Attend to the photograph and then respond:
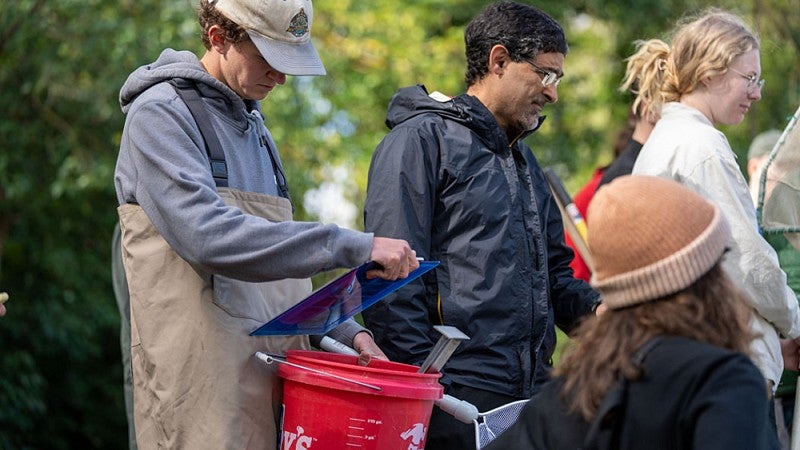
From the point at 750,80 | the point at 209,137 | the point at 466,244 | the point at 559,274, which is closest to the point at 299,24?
the point at 209,137

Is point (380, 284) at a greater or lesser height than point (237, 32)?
lesser

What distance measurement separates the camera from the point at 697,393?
90.1 inches

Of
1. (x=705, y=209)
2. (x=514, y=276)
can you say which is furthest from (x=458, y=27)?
(x=705, y=209)

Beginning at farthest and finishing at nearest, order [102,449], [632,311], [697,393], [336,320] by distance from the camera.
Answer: [102,449], [336,320], [632,311], [697,393]

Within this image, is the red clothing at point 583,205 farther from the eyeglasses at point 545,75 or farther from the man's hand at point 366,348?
the man's hand at point 366,348

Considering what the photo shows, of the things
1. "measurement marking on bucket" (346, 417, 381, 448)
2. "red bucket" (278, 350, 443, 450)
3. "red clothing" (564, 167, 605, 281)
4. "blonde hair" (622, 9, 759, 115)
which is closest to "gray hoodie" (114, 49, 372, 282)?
"red bucket" (278, 350, 443, 450)

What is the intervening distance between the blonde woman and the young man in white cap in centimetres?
133

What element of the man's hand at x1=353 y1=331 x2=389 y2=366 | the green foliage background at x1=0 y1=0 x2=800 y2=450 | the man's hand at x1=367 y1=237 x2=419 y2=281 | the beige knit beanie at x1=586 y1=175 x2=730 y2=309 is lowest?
the green foliage background at x1=0 y1=0 x2=800 y2=450

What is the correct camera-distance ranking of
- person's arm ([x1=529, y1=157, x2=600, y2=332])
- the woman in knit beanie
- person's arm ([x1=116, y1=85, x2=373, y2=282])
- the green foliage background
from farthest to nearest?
the green foliage background < person's arm ([x1=529, y1=157, x2=600, y2=332]) < person's arm ([x1=116, y1=85, x2=373, y2=282]) < the woman in knit beanie

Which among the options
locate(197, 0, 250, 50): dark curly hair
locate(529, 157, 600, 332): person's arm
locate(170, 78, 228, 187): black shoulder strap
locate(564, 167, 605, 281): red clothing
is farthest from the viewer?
locate(564, 167, 605, 281): red clothing

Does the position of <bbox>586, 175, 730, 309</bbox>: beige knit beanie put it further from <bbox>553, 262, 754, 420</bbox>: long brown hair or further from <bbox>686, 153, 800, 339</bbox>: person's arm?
<bbox>686, 153, 800, 339</bbox>: person's arm

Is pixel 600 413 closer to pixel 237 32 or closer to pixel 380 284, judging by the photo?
pixel 380 284

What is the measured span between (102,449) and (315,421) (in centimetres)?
586

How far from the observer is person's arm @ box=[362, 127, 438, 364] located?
11.9 ft
